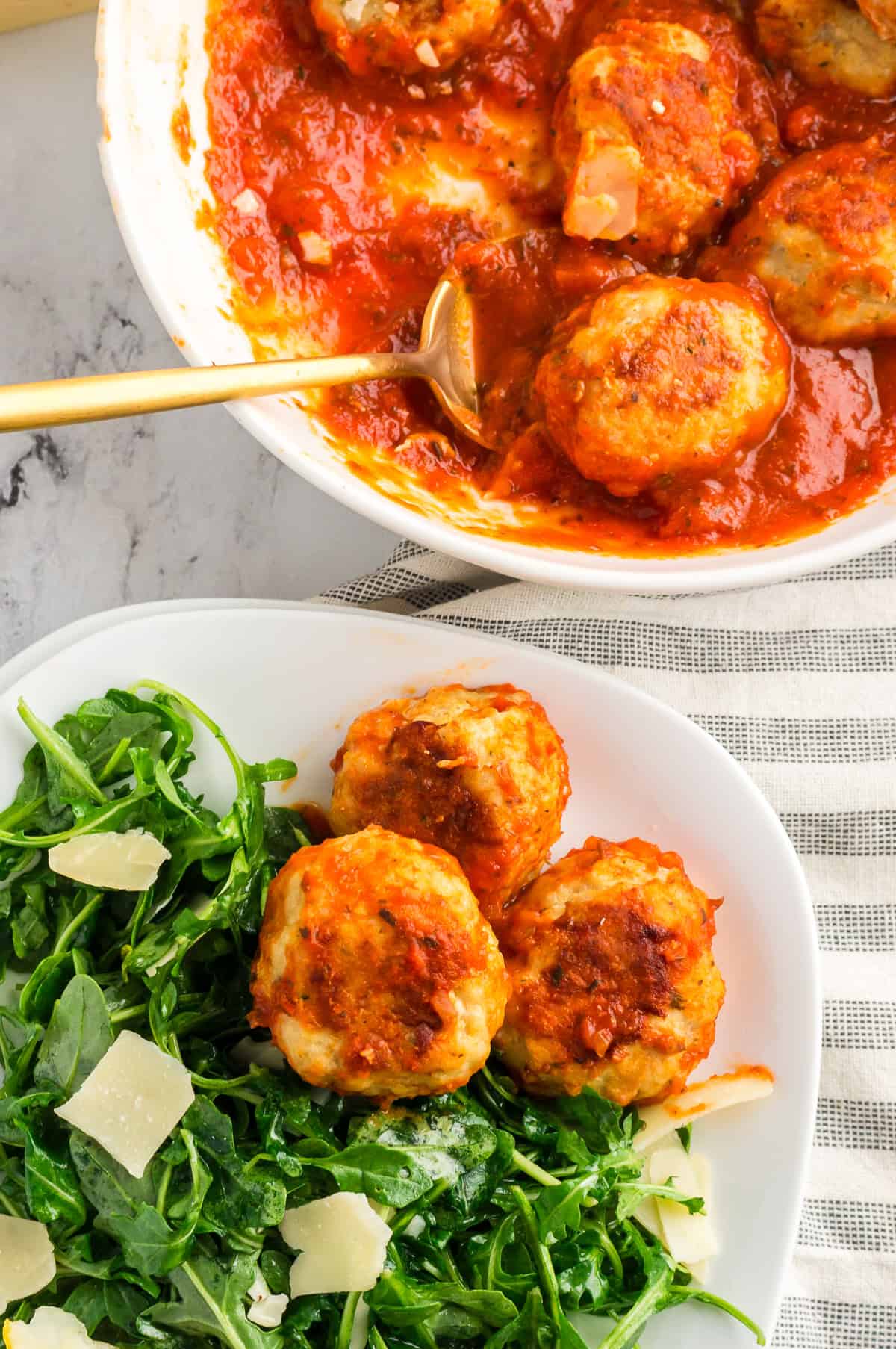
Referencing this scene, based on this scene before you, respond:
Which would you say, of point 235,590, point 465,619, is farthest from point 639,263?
point 235,590

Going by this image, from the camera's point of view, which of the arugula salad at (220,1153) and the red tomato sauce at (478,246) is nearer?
the arugula salad at (220,1153)

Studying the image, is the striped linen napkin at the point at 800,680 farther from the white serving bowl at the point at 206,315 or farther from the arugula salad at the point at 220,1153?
the arugula salad at the point at 220,1153

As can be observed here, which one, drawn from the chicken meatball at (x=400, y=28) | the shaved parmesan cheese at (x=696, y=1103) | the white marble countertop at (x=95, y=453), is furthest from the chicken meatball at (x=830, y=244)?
the shaved parmesan cheese at (x=696, y=1103)

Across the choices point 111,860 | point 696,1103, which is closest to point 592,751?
point 696,1103

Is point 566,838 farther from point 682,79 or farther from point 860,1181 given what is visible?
point 682,79

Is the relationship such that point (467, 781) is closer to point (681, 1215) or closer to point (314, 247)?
point (681, 1215)
